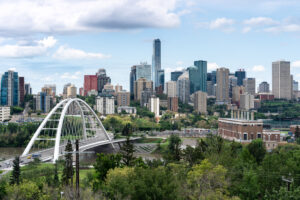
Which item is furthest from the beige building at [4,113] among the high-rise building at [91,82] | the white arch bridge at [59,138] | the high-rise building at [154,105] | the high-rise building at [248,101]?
the high-rise building at [248,101]

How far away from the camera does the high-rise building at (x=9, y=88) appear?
343 ft

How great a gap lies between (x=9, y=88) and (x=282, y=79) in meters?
130

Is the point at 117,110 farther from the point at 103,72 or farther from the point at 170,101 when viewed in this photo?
the point at 103,72

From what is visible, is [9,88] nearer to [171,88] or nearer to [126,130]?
[126,130]

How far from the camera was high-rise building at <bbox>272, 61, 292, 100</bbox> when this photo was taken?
190 meters

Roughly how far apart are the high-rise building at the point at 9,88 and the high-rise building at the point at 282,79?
126 metres

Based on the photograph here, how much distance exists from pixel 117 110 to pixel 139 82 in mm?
30578

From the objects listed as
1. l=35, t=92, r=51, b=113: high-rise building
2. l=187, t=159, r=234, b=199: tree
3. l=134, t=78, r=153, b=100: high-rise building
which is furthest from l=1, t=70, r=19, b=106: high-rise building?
l=187, t=159, r=234, b=199: tree

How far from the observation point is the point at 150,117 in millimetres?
113250

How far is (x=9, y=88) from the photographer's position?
105250 mm

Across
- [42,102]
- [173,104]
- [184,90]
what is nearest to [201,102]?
[173,104]

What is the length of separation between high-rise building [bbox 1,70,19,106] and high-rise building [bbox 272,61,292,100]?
412 ft

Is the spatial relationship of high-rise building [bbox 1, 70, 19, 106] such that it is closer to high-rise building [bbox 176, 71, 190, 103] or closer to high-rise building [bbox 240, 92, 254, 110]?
high-rise building [bbox 240, 92, 254, 110]

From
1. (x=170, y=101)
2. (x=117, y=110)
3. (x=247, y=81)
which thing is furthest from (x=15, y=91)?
(x=247, y=81)
